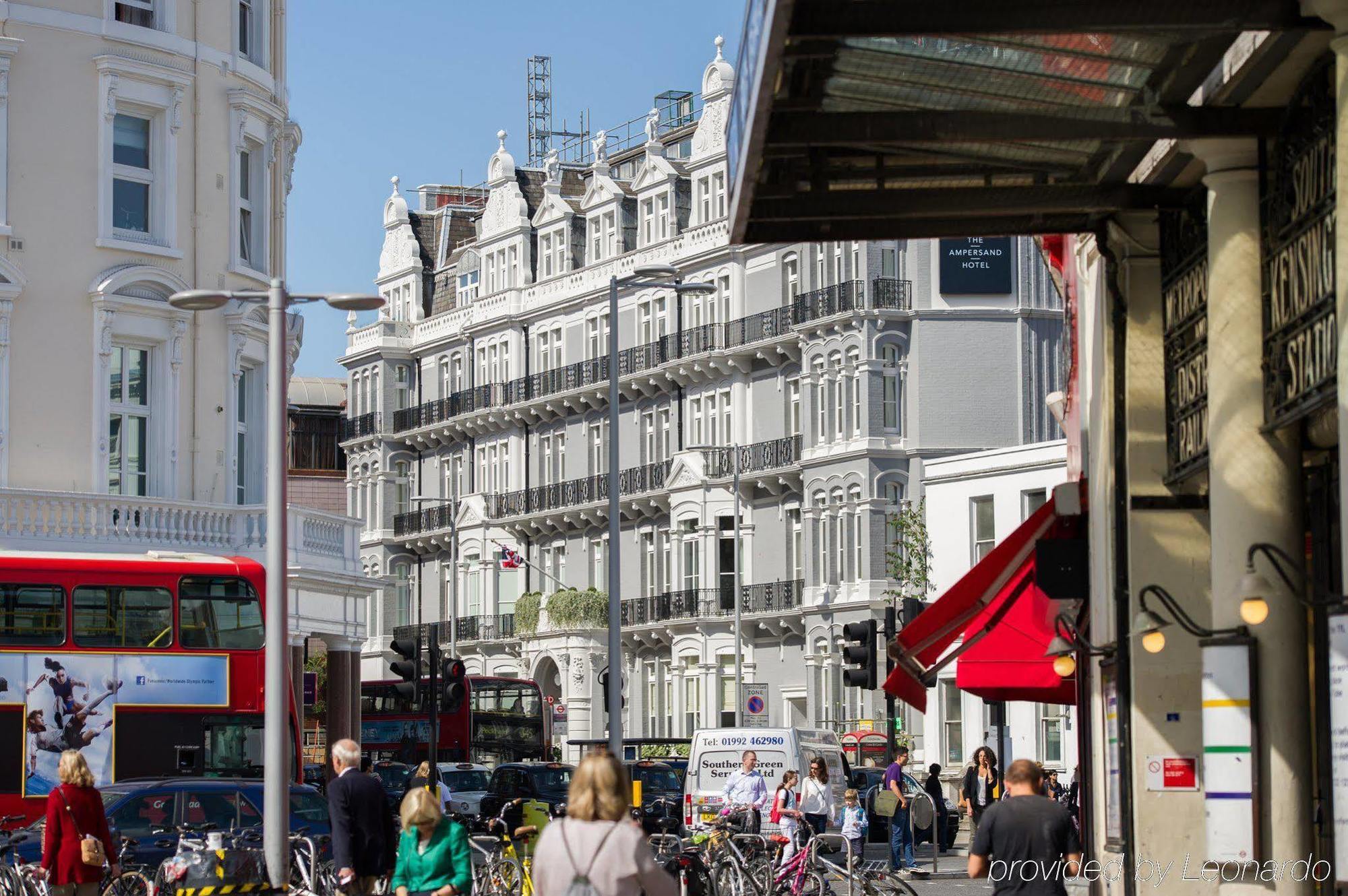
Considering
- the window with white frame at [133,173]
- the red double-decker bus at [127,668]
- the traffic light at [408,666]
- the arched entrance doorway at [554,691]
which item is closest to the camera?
the red double-decker bus at [127,668]

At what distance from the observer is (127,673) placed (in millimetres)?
30547

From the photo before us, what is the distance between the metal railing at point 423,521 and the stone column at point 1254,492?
7785 cm

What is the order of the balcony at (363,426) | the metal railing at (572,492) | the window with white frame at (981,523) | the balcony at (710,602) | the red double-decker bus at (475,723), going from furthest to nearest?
the balcony at (363,426)
the metal railing at (572,492)
the balcony at (710,602)
the red double-decker bus at (475,723)
the window with white frame at (981,523)

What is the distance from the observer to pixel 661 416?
80.5 metres

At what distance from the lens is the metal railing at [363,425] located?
95.4m

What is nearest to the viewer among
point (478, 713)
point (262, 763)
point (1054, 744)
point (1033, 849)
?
point (1033, 849)

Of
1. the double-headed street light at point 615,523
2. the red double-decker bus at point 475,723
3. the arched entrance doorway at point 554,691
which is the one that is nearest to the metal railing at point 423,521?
the arched entrance doorway at point 554,691

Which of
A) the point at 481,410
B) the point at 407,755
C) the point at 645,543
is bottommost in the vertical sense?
the point at 407,755

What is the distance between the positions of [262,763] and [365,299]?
9323mm

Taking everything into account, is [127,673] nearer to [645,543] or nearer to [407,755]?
[407,755]

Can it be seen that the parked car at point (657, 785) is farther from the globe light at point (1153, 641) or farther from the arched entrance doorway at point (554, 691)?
the arched entrance doorway at point (554, 691)

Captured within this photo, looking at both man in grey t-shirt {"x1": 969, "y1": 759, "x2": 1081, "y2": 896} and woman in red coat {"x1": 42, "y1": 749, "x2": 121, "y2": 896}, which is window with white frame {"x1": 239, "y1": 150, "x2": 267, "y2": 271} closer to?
woman in red coat {"x1": 42, "y1": 749, "x2": 121, "y2": 896}

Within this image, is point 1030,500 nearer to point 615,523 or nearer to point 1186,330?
point 615,523

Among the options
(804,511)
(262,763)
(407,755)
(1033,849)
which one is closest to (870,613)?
(804,511)
